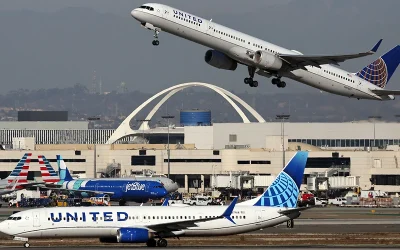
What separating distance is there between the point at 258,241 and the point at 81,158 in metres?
127

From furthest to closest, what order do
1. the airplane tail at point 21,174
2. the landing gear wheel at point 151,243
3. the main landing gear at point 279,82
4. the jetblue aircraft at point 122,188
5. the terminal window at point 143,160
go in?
the terminal window at point 143,160, the airplane tail at point 21,174, the jetblue aircraft at point 122,188, the main landing gear at point 279,82, the landing gear wheel at point 151,243

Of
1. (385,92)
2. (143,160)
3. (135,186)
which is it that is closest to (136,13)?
(385,92)

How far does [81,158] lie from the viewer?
199000 mm

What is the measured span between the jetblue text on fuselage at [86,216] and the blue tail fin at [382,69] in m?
37.0

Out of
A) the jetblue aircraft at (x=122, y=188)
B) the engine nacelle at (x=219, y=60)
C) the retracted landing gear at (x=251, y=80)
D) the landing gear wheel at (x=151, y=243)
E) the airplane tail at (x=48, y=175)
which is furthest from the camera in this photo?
the airplane tail at (x=48, y=175)

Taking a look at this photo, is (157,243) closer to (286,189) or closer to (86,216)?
(86,216)

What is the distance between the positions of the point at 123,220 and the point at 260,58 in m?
23.9

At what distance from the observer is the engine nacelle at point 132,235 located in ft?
216

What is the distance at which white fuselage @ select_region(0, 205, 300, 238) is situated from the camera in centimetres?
6638

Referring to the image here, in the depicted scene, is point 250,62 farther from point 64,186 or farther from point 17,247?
point 64,186

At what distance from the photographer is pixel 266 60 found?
8594cm

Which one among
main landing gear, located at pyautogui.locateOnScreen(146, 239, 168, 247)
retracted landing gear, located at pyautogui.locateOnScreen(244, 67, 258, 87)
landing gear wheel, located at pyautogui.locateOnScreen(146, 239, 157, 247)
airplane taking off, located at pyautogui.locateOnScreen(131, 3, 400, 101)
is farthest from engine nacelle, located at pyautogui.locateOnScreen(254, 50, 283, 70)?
landing gear wheel, located at pyautogui.locateOnScreen(146, 239, 157, 247)

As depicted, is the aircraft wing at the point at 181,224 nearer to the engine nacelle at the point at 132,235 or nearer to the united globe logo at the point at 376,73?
the engine nacelle at the point at 132,235

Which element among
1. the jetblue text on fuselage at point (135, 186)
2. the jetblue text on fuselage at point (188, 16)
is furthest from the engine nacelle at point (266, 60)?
the jetblue text on fuselage at point (135, 186)
